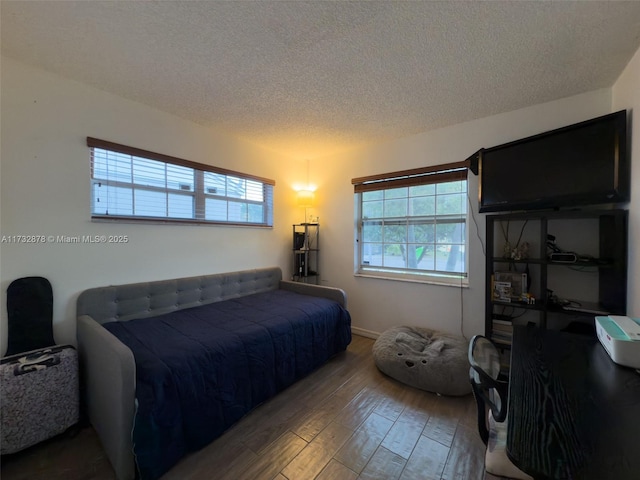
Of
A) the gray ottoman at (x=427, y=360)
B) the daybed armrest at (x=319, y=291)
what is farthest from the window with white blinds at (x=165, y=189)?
the gray ottoman at (x=427, y=360)

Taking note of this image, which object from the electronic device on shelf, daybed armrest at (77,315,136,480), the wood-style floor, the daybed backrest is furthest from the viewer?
the daybed backrest

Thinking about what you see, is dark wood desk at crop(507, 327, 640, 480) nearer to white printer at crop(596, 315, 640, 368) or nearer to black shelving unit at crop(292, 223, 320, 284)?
white printer at crop(596, 315, 640, 368)

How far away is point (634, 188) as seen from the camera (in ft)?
5.08

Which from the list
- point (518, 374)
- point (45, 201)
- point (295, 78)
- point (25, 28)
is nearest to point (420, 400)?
point (518, 374)

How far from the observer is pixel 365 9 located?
4.11 ft

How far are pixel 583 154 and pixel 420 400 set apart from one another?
219 cm

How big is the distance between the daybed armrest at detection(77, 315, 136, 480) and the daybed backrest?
36 cm

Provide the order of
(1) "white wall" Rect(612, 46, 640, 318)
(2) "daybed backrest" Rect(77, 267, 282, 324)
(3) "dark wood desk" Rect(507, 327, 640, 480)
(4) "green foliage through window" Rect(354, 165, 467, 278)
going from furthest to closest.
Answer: (4) "green foliage through window" Rect(354, 165, 467, 278) → (2) "daybed backrest" Rect(77, 267, 282, 324) → (1) "white wall" Rect(612, 46, 640, 318) → (3) "dark wood desk" Rect(507, 327, 640, 480)

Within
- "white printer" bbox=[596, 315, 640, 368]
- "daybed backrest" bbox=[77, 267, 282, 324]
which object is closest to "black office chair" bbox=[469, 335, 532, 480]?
"white printer" bbox=[596, 315, 640, 368]

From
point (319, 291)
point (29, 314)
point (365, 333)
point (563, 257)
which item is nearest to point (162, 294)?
point (29, 314)

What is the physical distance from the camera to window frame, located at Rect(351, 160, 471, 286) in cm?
259

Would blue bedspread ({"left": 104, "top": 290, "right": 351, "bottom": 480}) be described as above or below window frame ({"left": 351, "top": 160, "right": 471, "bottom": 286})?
below

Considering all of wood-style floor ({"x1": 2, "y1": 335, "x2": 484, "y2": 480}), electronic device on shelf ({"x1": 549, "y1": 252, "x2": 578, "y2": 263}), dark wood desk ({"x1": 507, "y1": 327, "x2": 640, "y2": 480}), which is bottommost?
wood-style floor ({"x1": 2, "y1": 335, "x2": 484, "y2": 480})

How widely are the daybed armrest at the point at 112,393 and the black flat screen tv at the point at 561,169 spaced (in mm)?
2835
